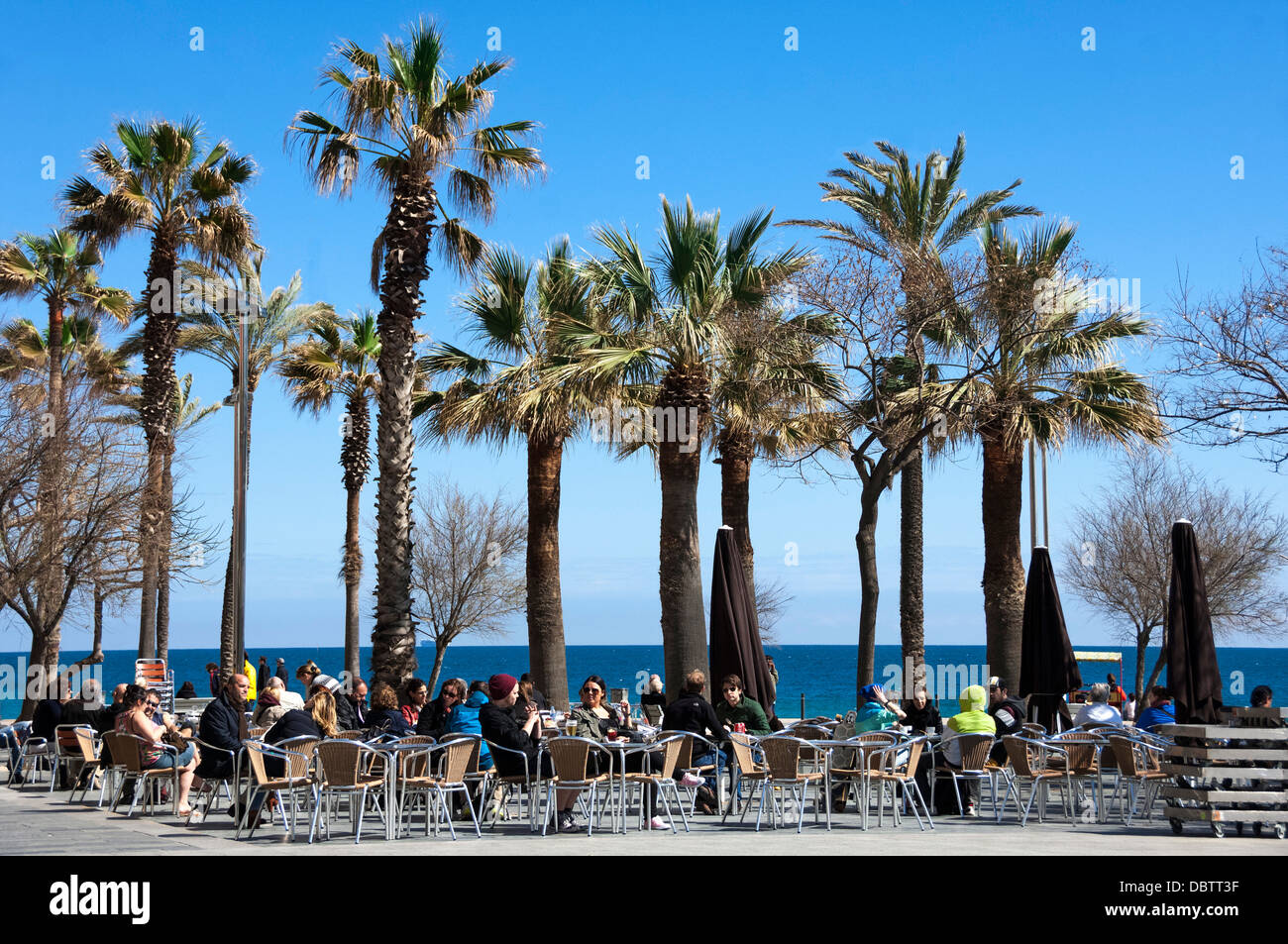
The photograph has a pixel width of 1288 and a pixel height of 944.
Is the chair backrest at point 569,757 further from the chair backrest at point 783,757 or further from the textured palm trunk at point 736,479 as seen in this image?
the textured palm trunk at point 736,479

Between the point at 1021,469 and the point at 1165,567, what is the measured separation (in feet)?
40.7

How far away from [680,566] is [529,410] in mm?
4839

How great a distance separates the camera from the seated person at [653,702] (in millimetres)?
18703

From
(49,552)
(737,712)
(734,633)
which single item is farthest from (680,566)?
(49,552)

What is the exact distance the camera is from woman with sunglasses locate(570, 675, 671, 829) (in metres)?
12.6

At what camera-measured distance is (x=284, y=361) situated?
1384 inches

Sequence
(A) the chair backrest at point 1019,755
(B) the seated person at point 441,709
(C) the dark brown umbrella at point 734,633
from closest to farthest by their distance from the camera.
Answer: (A) the chair backrest at point 1019,755, (B) the seated person at point 441,709, (C) the dark brown umbrella at point 734,633

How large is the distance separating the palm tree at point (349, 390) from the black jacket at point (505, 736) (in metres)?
23.6

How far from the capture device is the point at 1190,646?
13773mm

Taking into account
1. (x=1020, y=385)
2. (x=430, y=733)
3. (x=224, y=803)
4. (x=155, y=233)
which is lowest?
(x=224, y=803)

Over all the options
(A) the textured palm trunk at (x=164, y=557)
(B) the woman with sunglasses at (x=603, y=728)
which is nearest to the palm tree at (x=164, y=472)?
(A) the textured palm trunk at (x=164, y=557)
